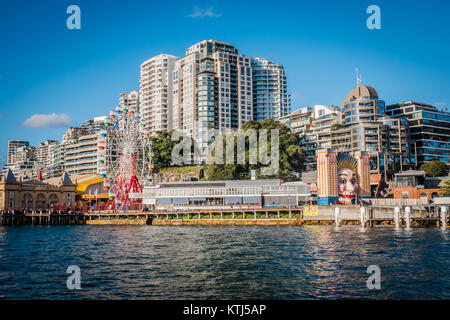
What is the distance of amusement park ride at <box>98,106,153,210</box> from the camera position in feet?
355

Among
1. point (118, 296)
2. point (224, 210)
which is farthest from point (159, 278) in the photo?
point (224, 210)

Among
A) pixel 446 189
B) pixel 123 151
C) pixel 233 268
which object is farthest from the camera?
pixel 123 151

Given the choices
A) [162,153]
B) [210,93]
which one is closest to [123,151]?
[162,153]

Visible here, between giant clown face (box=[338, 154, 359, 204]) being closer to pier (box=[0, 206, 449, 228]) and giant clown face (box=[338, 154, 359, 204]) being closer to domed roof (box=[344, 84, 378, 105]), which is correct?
pier (box=[0, 206, 449, 228])

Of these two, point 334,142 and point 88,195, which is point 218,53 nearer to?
point 334,142

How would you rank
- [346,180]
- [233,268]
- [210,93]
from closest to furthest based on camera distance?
[233,268] → [346,180] → [210,93]

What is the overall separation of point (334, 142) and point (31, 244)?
11476 cm

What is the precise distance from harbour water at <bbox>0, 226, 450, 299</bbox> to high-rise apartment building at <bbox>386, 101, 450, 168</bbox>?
101411 millimetres

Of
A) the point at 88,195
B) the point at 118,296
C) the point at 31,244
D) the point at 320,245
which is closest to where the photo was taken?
the point at 118,296

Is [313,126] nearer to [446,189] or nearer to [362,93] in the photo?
[362,93]

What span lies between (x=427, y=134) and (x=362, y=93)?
29.9m

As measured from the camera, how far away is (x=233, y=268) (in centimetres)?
3944

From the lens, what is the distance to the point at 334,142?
500ft

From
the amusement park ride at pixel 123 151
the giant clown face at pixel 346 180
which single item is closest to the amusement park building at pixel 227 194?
the amusement park ride at pixel 123 151
